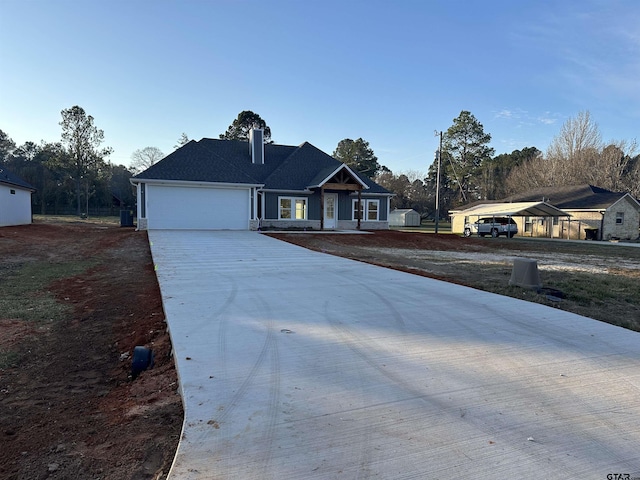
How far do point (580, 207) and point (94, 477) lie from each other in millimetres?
34879

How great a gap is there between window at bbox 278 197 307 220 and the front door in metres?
1.47

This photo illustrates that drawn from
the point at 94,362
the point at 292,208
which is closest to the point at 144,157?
the point at 292,208

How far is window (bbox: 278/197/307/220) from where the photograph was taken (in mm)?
23795

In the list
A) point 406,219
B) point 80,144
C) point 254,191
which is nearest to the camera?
A: point 254,191

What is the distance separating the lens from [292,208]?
24047 millimetres

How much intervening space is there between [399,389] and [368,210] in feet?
78.6

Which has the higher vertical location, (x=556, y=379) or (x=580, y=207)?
(x=580, y=207)

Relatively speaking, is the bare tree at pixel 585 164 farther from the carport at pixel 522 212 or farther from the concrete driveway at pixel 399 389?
the concrete driveway at pixel 399 389

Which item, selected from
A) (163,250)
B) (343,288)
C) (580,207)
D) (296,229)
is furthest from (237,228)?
(580,207)

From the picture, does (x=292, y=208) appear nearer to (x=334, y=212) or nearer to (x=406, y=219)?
(x=334, y=212)

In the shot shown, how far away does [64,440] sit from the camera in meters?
2.46

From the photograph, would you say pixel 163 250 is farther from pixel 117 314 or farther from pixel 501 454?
pixel 501 454

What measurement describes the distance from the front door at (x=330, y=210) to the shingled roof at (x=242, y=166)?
161 cm

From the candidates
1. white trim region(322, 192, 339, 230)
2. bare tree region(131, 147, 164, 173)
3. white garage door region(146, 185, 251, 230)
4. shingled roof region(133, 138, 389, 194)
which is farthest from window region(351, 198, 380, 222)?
bare tree region(131, 147, 164, 173)
